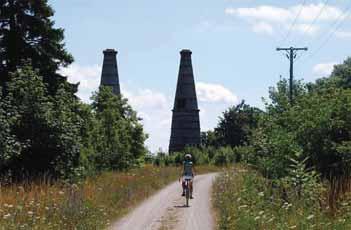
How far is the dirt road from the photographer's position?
17.2 meters

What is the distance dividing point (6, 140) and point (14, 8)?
18.2 metres

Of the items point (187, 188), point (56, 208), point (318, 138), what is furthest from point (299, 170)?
point (187, 188)

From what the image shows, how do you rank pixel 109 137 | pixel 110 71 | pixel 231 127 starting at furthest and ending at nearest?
pixel 231 127, pixel 110 71, pixel 109 137

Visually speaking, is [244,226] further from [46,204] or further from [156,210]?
[156,210]

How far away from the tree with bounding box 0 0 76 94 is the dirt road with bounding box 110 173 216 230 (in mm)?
13454

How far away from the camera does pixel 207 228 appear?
1672 centimetres

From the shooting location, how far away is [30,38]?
38.0m

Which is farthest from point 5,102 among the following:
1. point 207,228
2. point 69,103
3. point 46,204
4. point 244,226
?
point 244,226

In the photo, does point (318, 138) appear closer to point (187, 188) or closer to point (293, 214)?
point (187, 188)

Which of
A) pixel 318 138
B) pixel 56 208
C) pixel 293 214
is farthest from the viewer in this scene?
pixel 318 138

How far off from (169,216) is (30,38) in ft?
68.9

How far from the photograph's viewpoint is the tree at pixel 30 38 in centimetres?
3719

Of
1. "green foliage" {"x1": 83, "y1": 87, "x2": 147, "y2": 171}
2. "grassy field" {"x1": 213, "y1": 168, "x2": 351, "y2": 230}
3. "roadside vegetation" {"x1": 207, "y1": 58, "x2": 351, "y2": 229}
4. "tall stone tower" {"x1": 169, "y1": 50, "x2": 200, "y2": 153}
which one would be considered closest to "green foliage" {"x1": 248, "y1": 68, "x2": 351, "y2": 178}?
"roadside vegetation" {"x1": 207, "y1": 58, "x2": 351, "y2": 229}

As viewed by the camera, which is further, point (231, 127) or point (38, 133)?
point (231, 127)
